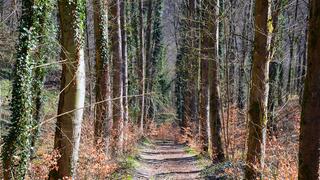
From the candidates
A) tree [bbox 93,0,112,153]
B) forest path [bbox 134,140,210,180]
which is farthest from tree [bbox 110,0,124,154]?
tree [bbox 93,0,112,153]

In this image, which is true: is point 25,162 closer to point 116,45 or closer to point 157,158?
point 116,45

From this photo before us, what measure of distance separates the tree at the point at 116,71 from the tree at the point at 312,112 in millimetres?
10826

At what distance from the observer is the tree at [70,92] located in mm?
8414

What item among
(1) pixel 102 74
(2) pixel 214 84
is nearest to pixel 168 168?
(2) pixel 214 84

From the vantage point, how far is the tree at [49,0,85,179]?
27.6ft

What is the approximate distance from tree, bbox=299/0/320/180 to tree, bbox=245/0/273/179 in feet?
12.9

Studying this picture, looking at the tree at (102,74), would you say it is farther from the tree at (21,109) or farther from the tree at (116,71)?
the tree at (21,109)

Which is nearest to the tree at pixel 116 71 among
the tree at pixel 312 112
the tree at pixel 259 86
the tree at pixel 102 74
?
the tree at pixel 102 74

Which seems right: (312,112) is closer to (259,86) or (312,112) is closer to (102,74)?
(259,86)

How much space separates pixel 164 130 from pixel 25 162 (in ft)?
106

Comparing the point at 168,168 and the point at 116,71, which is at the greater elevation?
the point at 116,71

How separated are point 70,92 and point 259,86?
4107 millimetres

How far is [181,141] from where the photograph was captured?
99.3 feet

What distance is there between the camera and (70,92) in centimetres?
847
